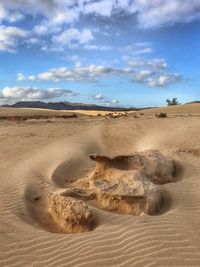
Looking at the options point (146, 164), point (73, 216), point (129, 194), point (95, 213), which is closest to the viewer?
point (73, 216)

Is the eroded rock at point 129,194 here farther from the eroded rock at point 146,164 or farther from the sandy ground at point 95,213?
the eroded rock at point 146,164

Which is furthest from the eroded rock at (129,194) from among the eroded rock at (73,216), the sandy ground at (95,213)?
the eroded rock at (73,216)

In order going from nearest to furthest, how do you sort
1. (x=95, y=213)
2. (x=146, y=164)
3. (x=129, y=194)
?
(x=95, y=213), (x=129, y=194), (x=146, y=164)

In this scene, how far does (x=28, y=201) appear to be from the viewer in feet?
27.8

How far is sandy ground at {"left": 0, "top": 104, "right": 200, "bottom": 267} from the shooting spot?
5438 mm

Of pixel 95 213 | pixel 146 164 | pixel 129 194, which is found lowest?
pixel 95 213

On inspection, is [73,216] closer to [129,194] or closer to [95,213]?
[95,213]

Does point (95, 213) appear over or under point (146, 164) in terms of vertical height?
under

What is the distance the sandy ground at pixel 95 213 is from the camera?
5.44 metres

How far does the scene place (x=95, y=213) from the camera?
7.03m

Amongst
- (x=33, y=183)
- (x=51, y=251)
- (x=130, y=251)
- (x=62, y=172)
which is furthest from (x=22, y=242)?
(x=62, y=172)

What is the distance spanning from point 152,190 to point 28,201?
8.87 feet

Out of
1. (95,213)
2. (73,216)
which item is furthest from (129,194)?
(73,216)

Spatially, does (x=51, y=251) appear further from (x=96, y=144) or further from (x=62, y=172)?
(x=96, y=144)
